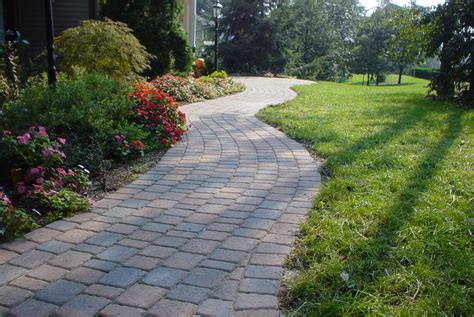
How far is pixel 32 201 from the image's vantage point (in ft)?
10.7

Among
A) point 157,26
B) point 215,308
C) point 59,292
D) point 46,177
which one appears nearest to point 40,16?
point 157,26

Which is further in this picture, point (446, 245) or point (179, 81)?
point (179, 81)

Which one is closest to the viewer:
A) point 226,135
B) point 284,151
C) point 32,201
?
point 32,201

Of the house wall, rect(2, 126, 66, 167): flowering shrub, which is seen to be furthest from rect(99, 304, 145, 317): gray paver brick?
the house wall

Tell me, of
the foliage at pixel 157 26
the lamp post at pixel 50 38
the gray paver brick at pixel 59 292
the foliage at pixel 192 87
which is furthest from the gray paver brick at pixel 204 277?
the foliage at pixel 157 26

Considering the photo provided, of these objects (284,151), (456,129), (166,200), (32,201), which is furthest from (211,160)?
(456,129)

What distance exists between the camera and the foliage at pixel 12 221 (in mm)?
2770

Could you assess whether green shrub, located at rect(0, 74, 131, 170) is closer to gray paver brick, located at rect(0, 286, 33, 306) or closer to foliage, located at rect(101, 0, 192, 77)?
gray paver brick, located at rect(0, 286, 33, 306)

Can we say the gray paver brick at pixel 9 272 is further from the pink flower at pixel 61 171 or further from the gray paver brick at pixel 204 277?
the pink flower at pixel 61 171

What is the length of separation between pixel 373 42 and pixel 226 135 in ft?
94.0

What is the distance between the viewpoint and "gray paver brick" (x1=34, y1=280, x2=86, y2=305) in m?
2.10

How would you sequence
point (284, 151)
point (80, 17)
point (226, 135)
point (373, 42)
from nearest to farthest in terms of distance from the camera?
point (284, 151) < point (226, 135) < point (80, 17) < point (373, 42)

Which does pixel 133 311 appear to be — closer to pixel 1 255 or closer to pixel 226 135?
pixel 1 255

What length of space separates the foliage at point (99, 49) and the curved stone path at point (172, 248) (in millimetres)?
3989
